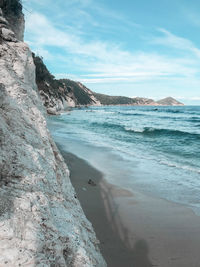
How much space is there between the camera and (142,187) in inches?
246

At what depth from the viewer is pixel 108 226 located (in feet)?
13.2

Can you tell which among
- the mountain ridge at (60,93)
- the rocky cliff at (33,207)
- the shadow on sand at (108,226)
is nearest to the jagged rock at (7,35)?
the rocky cliff at (33,207)

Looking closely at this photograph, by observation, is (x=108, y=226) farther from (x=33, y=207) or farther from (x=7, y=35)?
(x=7, y=35)

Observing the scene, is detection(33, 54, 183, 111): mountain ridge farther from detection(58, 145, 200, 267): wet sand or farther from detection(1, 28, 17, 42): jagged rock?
detection(58, 145, 200, 267): wet sand

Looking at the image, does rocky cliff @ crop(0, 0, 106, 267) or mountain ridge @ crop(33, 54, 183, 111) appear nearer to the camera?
rocky cliff @ crop(0, 0, 106, 267)

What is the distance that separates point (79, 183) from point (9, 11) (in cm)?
2368

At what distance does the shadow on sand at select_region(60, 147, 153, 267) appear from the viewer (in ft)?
10.3

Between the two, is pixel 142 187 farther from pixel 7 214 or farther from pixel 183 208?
pixel 7 214

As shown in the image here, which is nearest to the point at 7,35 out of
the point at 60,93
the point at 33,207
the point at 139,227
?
the point at 33,207

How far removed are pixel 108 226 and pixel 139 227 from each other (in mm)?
554

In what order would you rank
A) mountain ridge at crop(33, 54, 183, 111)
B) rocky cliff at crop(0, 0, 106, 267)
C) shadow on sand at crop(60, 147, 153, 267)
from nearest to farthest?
rocky cliff at crop(0, 0, 106, 267), shadow on sand at crop(60, 147, 153, 267), mountain ridge at crop(33, 54, 183, 111)

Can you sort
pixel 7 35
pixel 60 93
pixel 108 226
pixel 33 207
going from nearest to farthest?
pixel 33 207 → pixel 108 226 → pixel 7 35 → pixel 60 93

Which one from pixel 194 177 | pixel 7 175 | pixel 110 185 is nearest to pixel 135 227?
pixel 110 185

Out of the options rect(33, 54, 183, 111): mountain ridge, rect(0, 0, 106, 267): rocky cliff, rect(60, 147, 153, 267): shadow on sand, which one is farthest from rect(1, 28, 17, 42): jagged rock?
rect(33, 54, 183, 111): mountain ridge
